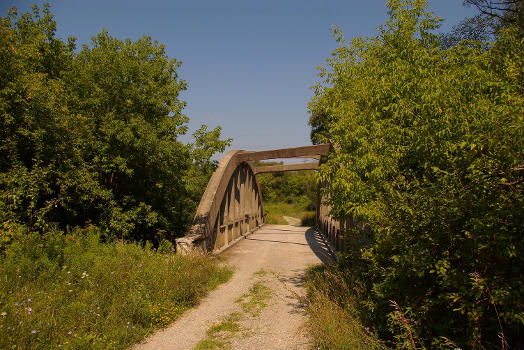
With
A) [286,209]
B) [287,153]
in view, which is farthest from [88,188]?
Answer: [286,209]

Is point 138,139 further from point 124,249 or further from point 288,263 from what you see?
point 288,263

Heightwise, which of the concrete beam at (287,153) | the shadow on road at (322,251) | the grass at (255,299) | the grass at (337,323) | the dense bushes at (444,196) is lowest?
the shadow on road at (322,251)

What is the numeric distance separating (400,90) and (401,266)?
320 cm

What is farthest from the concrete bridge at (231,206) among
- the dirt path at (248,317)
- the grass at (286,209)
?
the grass at (286,209)

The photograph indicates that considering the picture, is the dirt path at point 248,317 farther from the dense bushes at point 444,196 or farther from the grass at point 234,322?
the dense bushes at point 444,196

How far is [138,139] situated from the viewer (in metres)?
9.87

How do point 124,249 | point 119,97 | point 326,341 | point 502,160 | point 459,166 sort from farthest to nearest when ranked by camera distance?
point 119,97 < point 124,249 < point 326,341 < point 459,166 < point 502,160

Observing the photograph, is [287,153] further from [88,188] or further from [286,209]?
[286,209]

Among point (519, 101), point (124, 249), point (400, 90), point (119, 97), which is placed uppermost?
point (119, 97)

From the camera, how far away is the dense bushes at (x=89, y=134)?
7.55 m

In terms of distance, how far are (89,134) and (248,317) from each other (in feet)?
24.5

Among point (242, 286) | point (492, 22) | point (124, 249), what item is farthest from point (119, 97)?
point (492, 22)

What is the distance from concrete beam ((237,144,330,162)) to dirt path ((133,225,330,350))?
5.04 metres

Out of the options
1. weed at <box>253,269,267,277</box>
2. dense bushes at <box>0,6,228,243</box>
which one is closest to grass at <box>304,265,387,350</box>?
weed at <box>253,269,267,277</box>
